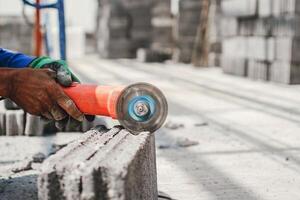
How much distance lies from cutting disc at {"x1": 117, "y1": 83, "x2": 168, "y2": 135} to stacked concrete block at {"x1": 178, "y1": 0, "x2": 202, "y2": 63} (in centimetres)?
1387

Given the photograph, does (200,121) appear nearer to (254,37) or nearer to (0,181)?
(0,181)

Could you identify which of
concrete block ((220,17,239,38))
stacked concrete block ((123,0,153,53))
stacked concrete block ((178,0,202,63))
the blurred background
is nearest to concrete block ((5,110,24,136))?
the blurred background

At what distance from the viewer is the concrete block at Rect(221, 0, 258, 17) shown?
10477 mm

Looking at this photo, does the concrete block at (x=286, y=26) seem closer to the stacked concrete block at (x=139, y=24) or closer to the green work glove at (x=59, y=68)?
the green work glove at (x=59, y=68)

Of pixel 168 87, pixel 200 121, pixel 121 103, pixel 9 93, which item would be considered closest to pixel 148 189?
pixel 121 103

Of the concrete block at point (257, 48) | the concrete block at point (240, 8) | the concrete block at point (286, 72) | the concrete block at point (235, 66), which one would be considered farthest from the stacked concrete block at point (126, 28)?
the concrete block at point (286, 72)

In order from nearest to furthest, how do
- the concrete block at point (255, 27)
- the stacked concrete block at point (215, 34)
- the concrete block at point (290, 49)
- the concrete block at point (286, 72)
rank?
the concrete block at point (290, 49), the concrete block at point (286, 72), the concrete block at point (255, 27), the stacked concrete block at point (215, 34)

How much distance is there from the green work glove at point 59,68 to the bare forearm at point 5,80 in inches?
9.1

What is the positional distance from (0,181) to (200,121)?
113 inches

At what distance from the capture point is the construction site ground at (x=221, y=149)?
124 inches

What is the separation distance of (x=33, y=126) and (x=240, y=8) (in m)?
7.11

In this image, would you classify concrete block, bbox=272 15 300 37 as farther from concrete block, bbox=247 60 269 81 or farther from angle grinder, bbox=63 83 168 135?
angle grinder, bbox=63 83 168 135

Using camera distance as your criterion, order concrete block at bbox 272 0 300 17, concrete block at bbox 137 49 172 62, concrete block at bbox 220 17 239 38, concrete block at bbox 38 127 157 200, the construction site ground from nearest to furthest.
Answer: concrete block at bbox 38 127 157 200, the construction site ground, concrete block at bbox 272 0 300 17, concrete block at bbox 220 17 239 38, concrete block at bbox 137 49 172 62

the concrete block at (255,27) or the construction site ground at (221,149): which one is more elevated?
the concrete block at (255,27)
